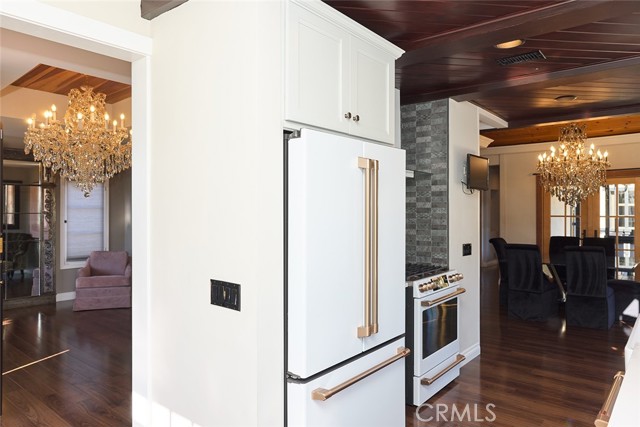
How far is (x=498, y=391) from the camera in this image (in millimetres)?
3461

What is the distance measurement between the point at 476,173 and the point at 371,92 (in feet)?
7.04

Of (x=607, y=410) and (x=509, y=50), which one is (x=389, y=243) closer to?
(x=607, y=410)

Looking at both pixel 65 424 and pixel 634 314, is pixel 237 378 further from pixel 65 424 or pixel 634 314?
pixel 634 314

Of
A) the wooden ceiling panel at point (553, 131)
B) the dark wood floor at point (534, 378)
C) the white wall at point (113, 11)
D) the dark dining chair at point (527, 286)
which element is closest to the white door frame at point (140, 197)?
the white wall at point (113, 11)

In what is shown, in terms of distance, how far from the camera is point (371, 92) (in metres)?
2.46

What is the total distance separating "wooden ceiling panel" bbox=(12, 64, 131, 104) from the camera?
4.11 m

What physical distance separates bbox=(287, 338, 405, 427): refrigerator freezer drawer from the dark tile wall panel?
5.22ft

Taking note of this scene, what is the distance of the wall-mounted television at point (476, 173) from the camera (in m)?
4.11

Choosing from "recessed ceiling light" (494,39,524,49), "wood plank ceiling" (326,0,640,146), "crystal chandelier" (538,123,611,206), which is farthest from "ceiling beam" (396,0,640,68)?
"crystal chandelier" (538,123,611,206)

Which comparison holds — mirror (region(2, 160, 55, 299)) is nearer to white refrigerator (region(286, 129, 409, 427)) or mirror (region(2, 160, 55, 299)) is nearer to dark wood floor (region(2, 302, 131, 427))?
dark wood floor (region(2, 302, 131, 427))

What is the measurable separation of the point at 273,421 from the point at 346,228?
0.93 meters

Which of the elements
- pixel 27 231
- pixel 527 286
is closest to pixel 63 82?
pixel 27 231

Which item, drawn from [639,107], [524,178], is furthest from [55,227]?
[524,178]

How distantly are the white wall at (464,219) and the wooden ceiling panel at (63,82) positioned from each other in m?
3.35
